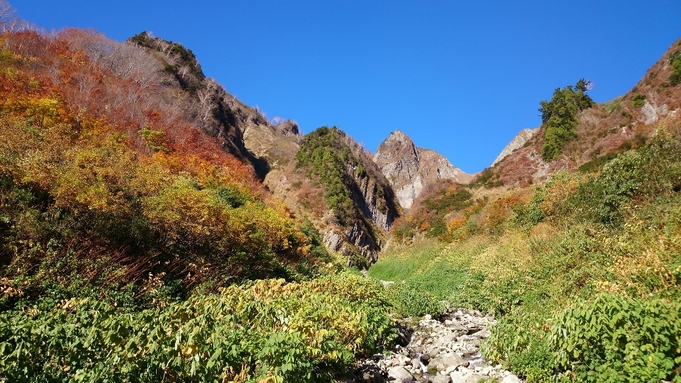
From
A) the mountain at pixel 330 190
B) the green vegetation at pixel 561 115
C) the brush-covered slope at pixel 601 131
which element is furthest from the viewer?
the mountain at pixel 330 190

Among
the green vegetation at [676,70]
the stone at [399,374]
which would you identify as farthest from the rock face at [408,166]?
the stone at [399,374]

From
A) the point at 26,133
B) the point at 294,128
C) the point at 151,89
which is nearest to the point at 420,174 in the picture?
the point at 294,128

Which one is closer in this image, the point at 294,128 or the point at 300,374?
the point at 300,374

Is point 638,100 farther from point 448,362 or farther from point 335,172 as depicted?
point 335,172

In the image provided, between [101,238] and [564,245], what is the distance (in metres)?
12.9

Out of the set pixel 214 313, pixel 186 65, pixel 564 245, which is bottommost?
pixel 214 313

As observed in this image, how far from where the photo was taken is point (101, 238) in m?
8.88

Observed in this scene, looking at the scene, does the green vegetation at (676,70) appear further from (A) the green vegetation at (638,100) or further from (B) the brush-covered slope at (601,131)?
(A) the green vegetation at (638,100)

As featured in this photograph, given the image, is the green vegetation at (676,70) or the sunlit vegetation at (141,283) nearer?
the sunlit vegetation at (141,283)

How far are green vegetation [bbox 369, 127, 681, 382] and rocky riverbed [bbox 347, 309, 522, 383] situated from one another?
505 mm

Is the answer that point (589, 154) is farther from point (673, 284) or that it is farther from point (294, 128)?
point (294, 128)

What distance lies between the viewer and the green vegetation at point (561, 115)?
36531 mm

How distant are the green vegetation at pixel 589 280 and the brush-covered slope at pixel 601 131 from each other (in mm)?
14664

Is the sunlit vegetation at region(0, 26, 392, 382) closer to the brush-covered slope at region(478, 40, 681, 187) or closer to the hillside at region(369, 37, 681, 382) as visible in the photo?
the hillside at region(369, 37, 681, 382)
